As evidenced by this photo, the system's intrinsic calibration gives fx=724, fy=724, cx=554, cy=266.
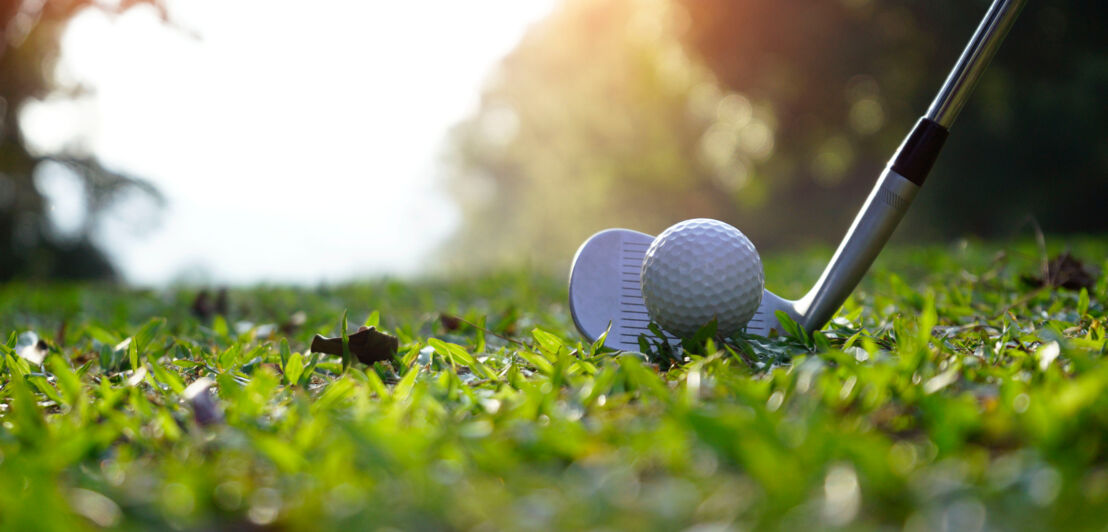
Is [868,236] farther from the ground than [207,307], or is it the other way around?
[868,236]

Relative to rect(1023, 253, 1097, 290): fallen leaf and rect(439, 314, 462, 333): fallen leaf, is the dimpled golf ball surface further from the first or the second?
rect(1023, 253, 1097, 290): fallen leaf

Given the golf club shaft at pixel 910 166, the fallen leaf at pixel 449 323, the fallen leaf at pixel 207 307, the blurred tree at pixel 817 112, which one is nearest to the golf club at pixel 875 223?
the golf club shaft at pixel 910 166

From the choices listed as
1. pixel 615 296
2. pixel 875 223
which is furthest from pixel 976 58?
pixel 615 296

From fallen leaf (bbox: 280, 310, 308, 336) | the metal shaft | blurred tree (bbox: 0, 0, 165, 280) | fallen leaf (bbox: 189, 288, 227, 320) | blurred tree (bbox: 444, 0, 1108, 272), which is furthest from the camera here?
blurred tree (bbox: 444, 0, 1108, 272)

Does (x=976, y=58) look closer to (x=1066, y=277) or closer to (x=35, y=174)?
(x=1066, y=277)

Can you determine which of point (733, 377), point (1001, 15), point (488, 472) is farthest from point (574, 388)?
point (1001, 15)

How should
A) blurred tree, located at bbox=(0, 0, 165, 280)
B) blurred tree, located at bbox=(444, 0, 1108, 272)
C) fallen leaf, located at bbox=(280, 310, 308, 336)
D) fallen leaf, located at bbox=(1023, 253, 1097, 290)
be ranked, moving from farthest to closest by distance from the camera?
blurred tree, located at bbox=(444, 0, 1108, 272)
blurred tree, located at bbox=(0, 0, 165, 280)
fallen leaf, located at bbox=(280, 310, 308, 336)
fallen leaf, located at bbox=(1023, 253, 1097, 290)

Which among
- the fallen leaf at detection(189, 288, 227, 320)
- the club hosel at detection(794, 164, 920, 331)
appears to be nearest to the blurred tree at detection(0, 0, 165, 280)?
the fallen leaf at detection(189, 288, 227, 320)

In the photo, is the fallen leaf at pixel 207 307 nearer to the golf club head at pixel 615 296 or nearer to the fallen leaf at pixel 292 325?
the fallen leaf at pixel 292 325
